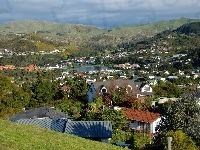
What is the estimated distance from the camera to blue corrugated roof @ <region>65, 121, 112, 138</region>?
79.8 feet

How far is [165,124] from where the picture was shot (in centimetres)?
1873

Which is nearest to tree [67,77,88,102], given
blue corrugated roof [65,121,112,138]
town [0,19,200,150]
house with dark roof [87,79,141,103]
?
town [0,19,200,150]

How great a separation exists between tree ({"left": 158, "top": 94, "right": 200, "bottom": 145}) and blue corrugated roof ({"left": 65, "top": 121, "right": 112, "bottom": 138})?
661 centimetres

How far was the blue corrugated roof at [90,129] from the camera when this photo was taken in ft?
79.8

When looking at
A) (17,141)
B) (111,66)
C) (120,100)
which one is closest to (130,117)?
(120,100)

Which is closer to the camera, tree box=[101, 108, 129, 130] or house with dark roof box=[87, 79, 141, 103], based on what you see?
tree box=[101, 108, 129, 130]

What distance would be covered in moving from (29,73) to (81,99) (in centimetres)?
7939

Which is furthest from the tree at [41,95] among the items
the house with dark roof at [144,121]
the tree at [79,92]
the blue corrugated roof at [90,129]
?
the blue corrugated roof at [90,129]

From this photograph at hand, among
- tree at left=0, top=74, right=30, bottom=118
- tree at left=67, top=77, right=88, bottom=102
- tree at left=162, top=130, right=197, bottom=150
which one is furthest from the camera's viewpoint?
tree at left=67, top=77, right=88, bottom=102

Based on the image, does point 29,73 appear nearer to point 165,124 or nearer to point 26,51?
point 26,51

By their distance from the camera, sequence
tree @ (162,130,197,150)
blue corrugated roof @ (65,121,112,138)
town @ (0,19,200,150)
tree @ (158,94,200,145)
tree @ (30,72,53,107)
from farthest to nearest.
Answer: tree @ (30,72,53,107)
blue corrugated roof @ (65,121,112,138)
town @ (0,19,200,150)
tree @ (158,94,200,145)
tree @ (162,130,197,150)

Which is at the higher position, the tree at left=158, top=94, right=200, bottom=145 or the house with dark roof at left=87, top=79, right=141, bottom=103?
the tree at left=158, top=94, right=200, bottom=145

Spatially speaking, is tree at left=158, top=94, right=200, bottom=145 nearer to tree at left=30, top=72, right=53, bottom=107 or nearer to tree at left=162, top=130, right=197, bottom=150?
tree at left=162, top=130, right=197, bottom=150

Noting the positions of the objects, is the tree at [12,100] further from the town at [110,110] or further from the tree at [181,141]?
the tree at [181,141]
